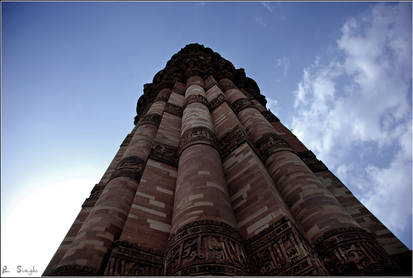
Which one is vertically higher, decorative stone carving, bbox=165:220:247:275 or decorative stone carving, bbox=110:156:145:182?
decorative stone carving, bbox=110:156:145:182

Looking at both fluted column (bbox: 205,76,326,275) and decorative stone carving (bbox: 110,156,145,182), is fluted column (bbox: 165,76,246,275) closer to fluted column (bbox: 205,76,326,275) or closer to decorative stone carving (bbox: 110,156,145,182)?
fluted column (bbox: 205,76,326,275)

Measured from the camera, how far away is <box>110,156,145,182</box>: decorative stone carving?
6.29 metres

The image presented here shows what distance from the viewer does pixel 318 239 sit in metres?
Result: 3.53

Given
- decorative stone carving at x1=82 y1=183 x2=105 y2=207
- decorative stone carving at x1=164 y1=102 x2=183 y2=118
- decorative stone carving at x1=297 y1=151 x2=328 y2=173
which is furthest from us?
decorative stone carving at x1=164 y1=102 x2=183 y2=118

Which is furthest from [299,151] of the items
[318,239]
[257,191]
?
[318,239]

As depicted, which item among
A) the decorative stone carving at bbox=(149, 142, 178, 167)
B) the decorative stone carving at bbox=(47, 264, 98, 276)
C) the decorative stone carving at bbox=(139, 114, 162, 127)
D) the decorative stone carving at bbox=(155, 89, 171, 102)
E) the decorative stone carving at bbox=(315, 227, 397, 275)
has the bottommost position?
the decorative stone carving at bbox=(315, 227, 397, 275)

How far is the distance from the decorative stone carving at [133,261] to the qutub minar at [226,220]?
0.04 ft

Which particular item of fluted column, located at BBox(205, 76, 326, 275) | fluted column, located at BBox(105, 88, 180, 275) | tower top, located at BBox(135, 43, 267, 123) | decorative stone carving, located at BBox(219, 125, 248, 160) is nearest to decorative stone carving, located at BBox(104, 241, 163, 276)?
fluted column, located at BBox(105, 88, 180, 275)

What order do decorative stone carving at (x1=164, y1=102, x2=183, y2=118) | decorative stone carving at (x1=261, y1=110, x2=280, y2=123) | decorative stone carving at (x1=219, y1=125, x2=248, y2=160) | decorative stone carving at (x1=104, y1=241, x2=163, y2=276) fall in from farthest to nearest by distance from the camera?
decorative stone carving at (x1=261, y1=110, x2=280, y2=123) < decorative stone carving at (x1=164, y1=102, x2=183, y2=118) < decorative stone carving at (x1=219, y1=125, x2=248, y2=160) < decorative stone carving at (x1=104, y1=241, x2=163, y2=276)

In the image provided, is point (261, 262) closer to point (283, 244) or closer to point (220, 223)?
point (283, 244)

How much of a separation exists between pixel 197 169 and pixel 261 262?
1856mm

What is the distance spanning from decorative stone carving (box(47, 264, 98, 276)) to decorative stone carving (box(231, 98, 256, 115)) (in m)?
6.37

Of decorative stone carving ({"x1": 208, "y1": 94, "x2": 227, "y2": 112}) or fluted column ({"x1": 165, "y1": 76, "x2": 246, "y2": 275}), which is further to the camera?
decorative stone carving ({"x1": 208, "y1": 94, "x2": 227, "y2": 112})

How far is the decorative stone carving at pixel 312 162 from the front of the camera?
7047mm
